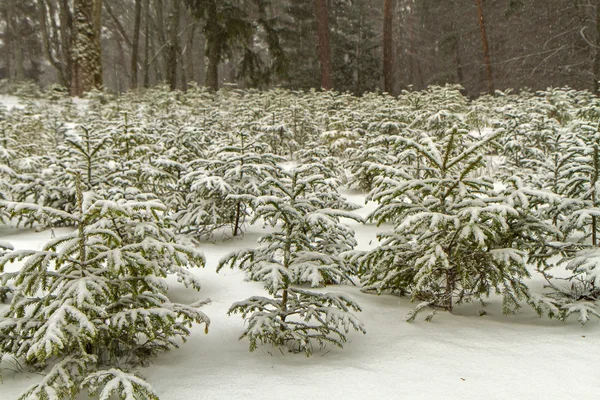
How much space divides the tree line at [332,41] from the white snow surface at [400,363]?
10.4m

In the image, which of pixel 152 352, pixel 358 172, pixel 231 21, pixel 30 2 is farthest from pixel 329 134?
pixel 30 2

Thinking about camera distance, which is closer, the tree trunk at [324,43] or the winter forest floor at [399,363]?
the winter forest floor at [399,363]

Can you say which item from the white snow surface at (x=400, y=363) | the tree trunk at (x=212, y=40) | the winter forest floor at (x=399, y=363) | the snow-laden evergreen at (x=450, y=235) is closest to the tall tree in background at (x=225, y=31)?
the tree trunk at (x=212, y=40)

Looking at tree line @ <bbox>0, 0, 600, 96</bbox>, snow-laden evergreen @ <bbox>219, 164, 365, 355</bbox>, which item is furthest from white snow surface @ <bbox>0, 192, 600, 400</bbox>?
tree line @ <bbox>0, 0, 600, 96</bbox>

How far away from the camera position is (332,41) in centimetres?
2652

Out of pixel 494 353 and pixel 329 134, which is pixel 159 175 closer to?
pixel 494 353

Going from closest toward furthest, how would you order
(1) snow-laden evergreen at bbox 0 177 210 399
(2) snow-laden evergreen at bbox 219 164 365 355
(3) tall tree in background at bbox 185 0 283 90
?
1. (1) snow-laden evergreen at bbox 0 177 210 399
2. (2) snow-laden evergreen at bbox 219 164 365 355
3. (3) tall tree in background at bbox 185 0 283 90

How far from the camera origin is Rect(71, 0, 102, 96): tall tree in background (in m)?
14.2

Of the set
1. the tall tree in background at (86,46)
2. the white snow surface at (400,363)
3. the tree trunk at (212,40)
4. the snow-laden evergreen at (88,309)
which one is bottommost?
the white snow surface at (400,363)

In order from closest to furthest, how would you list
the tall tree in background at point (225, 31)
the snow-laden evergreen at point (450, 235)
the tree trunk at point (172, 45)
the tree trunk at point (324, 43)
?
the snow-laden evergreen at point (450, 235) → the tall tree in background at point (225, 31) → the tree trunk at point (324, 43) → the tree trunk at point (172, 45)

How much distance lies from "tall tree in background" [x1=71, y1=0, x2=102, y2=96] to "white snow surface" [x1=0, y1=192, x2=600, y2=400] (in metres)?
13.9

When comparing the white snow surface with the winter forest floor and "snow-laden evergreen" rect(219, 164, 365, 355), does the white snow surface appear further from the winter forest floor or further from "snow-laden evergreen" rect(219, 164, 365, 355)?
"snow-laden evergreen" rect(219, 164, 365, 355)

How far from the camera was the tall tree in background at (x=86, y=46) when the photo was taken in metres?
14.2

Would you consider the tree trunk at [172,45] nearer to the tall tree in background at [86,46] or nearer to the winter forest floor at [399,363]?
the tall tree in background at [86,46]
